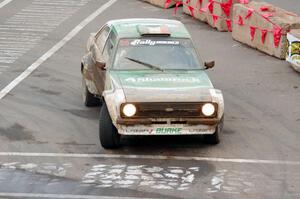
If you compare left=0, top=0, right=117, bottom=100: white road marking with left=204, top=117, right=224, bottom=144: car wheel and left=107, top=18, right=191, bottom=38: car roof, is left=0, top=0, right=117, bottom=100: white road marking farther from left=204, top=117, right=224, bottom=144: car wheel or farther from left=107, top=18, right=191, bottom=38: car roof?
left=204, top=117, right=224, bottom=144: car wheel

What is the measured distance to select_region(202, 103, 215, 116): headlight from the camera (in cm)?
1259

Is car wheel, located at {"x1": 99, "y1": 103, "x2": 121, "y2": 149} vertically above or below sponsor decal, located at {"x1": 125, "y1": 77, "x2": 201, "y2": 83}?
below

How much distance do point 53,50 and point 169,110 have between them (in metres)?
9.67

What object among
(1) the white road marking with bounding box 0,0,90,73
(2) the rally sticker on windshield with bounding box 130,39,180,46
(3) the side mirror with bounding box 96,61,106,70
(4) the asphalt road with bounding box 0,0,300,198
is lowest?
(1) the white road marking with bounding box 0,0,90,73

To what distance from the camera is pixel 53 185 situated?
11.3 meters

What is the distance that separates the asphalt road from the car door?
76cm

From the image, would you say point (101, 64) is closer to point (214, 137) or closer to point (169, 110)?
point (169, 110)

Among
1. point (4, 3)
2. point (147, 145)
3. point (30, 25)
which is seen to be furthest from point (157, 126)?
point (4, 3)

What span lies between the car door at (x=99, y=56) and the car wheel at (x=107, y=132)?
3.81ft

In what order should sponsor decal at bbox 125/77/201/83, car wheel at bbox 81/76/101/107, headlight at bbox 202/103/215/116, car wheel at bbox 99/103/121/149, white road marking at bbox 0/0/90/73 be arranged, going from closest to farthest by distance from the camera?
headlight at bbox 202/103/215/116 < car wheel at bbox 99/103/121/149 < sponsor decal at bbox 125/77/201/83 < car wheel at bbox 81/76/101/107 < white road marking at bbox 0/0/90/73

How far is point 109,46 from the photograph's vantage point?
1448cm

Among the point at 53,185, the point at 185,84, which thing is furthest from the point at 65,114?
the point at 53,185

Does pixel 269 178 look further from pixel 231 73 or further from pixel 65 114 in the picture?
pixel 231 73

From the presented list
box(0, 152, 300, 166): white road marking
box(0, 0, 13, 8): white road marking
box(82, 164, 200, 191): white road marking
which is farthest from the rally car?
box(0, 0, 13, 8): white road marking
